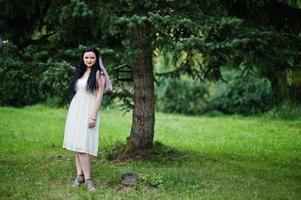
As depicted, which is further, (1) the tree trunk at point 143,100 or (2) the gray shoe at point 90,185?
(1) the tree trunk at point 143,100

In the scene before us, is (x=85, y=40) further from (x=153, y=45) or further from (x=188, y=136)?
(x=188, y=136)

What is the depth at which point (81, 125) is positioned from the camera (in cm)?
837

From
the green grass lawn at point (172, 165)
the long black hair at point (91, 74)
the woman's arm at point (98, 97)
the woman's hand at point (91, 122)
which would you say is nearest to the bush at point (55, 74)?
the long black hair at point (91, 74)

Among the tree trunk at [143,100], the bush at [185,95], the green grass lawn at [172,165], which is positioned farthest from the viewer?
the bush at [185,95]

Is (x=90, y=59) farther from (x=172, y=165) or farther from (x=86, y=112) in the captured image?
(x=172, y=165)

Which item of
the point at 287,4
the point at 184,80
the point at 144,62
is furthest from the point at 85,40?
the point at 184,80

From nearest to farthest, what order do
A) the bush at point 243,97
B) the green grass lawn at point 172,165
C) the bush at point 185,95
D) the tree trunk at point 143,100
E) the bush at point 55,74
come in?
the green grass lawn at point 172,165, the bush at point 55,74, the tree trunk at point 143,100, the bush at point 243,97, the bush at point 185,95

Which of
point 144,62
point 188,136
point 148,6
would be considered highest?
point 148,6

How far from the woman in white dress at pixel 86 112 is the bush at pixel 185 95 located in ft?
60.2

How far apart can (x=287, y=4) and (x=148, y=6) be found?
134 inches

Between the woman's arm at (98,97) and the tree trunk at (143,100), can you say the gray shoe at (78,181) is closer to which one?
the woman's arm at (98,97)

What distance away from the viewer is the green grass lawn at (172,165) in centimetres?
830

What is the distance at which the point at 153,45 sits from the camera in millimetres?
10227

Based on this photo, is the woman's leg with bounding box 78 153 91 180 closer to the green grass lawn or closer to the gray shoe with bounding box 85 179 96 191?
the gray shoe with bounding box 85 179 96 191
